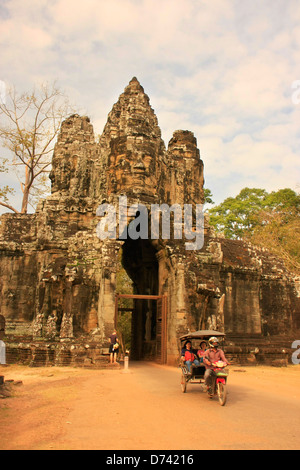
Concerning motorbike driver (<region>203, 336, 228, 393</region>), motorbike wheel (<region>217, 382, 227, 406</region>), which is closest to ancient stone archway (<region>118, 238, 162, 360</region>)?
motorbike driver (<region>203, 336, 228, 393</region>)

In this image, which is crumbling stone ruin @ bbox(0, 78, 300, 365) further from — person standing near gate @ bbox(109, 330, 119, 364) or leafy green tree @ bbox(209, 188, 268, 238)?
leafy green tree @ bbox(209, 188, 268, 238)

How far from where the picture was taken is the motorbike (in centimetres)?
705

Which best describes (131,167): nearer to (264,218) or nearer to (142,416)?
(142,416)

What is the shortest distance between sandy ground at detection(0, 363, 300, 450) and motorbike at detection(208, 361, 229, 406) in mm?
174

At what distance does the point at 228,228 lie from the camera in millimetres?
33062

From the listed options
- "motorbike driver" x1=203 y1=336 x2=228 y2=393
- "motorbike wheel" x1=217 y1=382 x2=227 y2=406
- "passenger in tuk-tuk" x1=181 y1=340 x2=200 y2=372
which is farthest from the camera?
"passenger in tuk-tuk" x1=181 y1=340 x2=200 y2=372

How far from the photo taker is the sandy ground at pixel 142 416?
4637 millimetres

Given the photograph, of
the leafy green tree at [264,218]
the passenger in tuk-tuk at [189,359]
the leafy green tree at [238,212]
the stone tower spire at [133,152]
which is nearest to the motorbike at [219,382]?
the passenger in tuk-tuk at [189,359]

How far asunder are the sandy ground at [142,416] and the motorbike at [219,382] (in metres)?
0.17

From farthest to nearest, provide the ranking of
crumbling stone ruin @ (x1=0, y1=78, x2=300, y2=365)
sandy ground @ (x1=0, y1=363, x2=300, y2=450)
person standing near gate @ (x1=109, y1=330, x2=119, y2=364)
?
crumbling stone ruin @ (x1=0, y1=78, x2=300, y2=365) < person standing near gate @ (x1=109, y1=330, x2=119, y2=364) < sandy ground @ (x1=0, y1=363, x2=300, y2=450)

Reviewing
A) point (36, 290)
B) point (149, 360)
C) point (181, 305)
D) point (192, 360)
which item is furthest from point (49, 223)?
point (192, 360)

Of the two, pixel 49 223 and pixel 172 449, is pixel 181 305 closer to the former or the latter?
pixel 49 223

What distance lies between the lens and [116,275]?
624 inches

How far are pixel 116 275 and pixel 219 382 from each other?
355 inches
